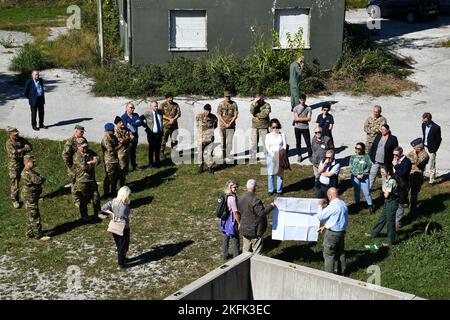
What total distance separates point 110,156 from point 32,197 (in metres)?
2.12

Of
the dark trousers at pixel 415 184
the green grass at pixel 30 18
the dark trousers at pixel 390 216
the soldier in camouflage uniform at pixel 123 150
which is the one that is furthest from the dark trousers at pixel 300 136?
the green grass at pixel 30 18

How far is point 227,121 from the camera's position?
693 inches

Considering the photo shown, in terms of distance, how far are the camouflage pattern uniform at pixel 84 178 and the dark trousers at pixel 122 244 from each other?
2.12 m

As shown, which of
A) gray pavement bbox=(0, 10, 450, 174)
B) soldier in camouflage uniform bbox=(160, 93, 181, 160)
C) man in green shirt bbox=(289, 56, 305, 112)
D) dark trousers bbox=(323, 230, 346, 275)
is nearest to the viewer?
dark trousers bbox=(323, 230, 346, 275)

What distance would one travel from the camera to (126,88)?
2264cm

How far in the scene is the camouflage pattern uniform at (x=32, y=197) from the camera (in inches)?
548

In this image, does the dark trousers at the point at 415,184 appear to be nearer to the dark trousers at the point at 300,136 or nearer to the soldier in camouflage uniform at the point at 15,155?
the dark trousers at the point at 300,136

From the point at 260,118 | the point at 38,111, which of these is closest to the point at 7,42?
the point at 38,111

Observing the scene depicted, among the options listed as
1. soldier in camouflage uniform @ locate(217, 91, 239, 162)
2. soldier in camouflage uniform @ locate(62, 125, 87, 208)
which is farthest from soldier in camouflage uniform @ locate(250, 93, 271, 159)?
soldier in camouflage uniform @ locate(62, 125, 87, 208)

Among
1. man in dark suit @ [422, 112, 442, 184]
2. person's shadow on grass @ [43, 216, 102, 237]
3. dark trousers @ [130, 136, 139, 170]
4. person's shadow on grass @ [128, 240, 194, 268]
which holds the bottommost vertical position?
person's shadow on grass @ [128, 240, 194, 268]

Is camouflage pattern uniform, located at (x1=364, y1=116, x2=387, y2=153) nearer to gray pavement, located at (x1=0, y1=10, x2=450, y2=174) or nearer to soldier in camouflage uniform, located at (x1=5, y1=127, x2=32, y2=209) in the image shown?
gray pavement, located at (x1=0, y1=10, x2=450, y2=174)

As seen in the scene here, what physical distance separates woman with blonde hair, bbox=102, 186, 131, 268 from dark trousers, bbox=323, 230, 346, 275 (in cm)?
320

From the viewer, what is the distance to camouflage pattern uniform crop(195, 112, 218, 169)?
17.0 meters

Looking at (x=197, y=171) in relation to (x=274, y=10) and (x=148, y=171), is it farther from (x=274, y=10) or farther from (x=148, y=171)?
(x=274, y=10)
